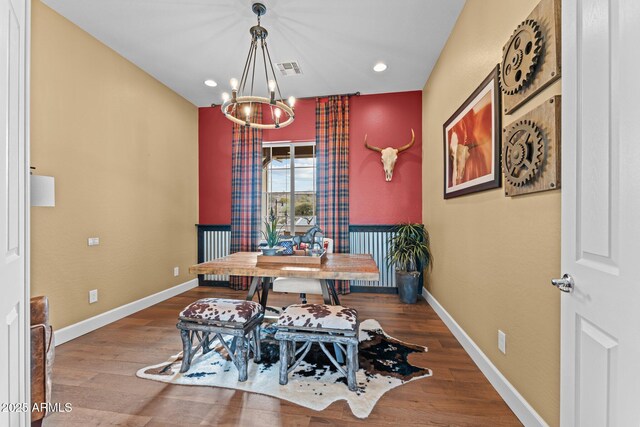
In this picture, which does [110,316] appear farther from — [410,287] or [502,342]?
[502,342]

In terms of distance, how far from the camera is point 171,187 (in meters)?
3.94

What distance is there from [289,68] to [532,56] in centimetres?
265

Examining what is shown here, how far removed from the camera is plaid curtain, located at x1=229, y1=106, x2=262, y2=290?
14.0 ft

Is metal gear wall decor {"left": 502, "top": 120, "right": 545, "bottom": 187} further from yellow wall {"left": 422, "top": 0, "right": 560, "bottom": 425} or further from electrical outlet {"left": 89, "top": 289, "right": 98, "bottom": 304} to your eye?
electrical outlet {"left": 89, "top": 289, "right": 98, "bottom": 304}

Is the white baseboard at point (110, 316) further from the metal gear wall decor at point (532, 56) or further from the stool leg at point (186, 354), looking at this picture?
the metal gear wall decor at point (532, 56)

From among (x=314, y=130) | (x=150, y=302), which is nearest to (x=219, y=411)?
(x=150, y=302)

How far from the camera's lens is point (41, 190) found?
1143 mm

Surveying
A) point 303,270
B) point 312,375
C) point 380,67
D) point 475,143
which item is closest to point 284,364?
point 312,375

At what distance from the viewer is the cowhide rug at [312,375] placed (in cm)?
173

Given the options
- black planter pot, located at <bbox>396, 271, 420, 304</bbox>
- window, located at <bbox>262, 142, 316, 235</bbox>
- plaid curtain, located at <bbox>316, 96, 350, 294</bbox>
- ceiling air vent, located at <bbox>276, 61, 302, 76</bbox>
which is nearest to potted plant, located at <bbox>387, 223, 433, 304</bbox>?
black planter pot, located at <bbox>396, 271, 420, 304</bbox>

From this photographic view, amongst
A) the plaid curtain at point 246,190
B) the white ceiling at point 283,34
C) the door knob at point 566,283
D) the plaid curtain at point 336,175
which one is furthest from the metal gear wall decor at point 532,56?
the plaid curtain at point 246,190

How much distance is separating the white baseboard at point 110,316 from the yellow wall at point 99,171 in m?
0.07

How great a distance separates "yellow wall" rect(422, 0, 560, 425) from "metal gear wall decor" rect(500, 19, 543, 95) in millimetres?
115
